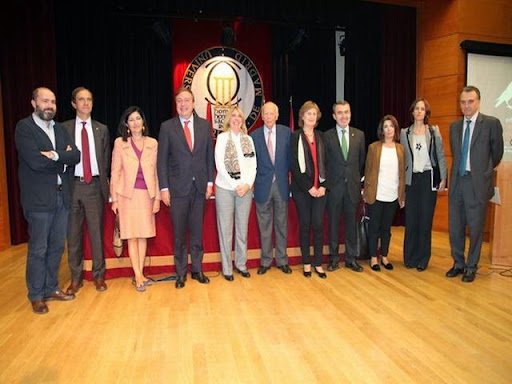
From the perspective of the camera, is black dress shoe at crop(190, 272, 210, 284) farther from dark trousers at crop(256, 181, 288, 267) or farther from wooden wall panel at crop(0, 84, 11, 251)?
wooden wall panel at crop(0, 84, 11, 251)

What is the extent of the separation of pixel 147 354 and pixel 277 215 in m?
1.91

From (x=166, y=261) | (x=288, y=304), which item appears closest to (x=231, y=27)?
(x=166, y=261)

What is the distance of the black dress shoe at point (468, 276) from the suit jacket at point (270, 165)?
1790 millimetres

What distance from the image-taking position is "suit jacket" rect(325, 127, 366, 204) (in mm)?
3994

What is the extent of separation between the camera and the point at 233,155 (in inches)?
149

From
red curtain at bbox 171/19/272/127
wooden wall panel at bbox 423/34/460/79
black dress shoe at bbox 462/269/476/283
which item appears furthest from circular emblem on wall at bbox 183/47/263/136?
black dress shoe at bbox 462/269/476/283

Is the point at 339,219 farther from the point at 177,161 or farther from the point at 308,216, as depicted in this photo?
the point at 177,161

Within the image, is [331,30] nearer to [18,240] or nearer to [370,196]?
[370,196]

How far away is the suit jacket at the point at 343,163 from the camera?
3.99 meters

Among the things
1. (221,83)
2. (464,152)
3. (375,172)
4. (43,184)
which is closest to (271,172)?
(375,172)

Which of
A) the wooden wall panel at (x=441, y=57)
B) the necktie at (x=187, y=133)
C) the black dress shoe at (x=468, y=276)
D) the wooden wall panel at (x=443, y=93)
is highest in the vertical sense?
the wooden wall panel at (x=441, y=57)

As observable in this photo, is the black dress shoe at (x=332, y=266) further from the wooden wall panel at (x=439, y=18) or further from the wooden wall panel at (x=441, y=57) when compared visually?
the wooden wall panel at (x=439, y=18)

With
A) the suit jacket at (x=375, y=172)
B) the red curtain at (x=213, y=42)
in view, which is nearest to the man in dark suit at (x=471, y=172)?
the suit jacket at (x=375, y=172)

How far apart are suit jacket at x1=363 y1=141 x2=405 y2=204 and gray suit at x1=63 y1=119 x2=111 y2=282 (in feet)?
8.03
